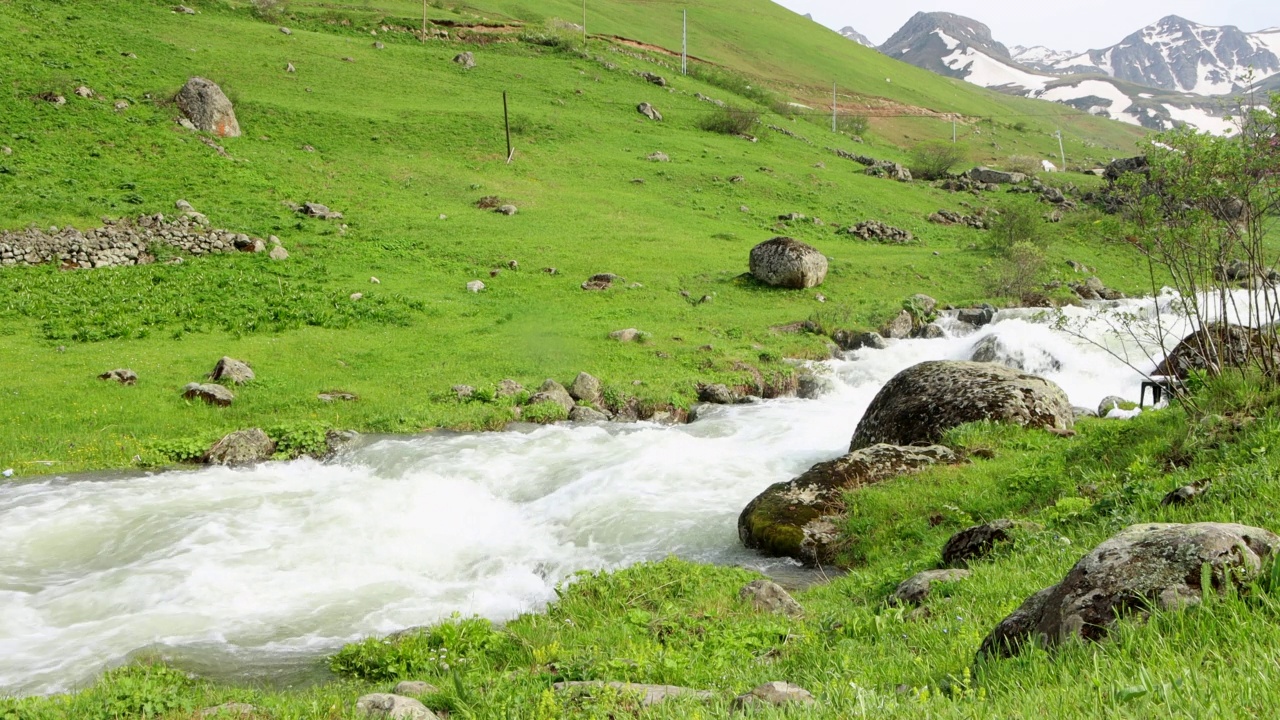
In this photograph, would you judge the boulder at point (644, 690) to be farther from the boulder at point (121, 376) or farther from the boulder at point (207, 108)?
the boulder at point (207, 108)

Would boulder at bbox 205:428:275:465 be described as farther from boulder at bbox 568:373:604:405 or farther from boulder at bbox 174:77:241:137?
boulder at bbox 174:77:241:137

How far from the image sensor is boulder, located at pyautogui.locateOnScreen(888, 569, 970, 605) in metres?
7.24

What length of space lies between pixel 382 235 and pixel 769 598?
35.9 metres

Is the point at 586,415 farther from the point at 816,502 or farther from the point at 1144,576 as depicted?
the point at 1144,576

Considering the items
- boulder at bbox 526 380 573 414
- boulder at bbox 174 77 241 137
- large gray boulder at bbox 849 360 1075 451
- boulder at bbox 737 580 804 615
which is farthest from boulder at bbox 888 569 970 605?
boulder at bbox 174 77 241 137

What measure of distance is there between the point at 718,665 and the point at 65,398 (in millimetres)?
21629

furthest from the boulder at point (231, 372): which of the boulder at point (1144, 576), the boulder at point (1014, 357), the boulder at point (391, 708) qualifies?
the boulder at point (1014, 357)

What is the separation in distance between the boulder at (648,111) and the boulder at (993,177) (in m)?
32.6

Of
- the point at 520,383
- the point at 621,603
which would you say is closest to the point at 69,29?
the point at 520,383

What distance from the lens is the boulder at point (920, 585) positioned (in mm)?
7242

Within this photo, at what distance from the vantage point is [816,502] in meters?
12.4

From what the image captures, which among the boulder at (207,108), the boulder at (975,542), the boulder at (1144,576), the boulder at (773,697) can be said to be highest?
the boulder at (207,108)

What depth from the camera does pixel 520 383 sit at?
23.3m

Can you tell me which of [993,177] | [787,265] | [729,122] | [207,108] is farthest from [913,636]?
[993,177]
